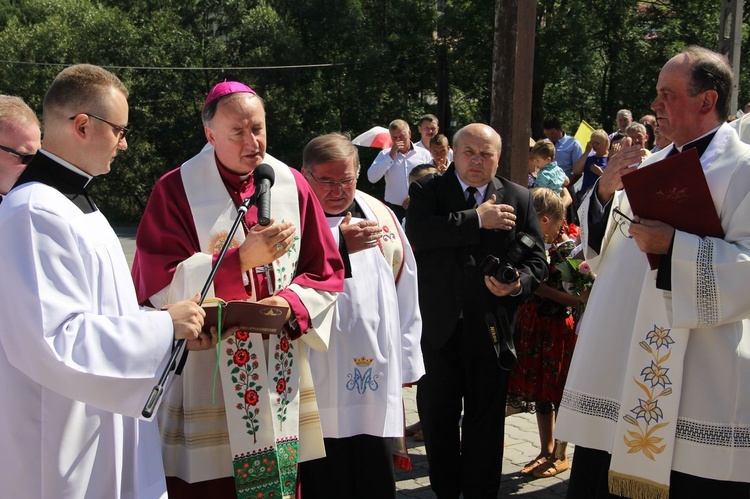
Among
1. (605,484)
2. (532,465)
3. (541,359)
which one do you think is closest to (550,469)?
(532,465)

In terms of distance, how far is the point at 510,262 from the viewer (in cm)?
487

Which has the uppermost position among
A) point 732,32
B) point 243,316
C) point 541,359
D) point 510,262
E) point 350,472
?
point 732,32

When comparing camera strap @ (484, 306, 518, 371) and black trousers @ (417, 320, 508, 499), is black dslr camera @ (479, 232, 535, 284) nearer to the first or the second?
camera strap @ (484, 306, 518, 371)

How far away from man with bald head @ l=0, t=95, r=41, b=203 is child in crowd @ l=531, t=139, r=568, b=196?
218 inches

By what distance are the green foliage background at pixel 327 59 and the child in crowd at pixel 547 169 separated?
48.1ft

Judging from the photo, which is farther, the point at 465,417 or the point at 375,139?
the point at 375,139

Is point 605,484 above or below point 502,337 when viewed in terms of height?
below

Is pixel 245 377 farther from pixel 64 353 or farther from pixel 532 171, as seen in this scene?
pixel 532 171

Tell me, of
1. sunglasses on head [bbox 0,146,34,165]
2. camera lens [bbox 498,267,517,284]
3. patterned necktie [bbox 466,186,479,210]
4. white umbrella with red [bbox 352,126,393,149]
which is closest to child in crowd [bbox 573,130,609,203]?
white umbrella with red [bbox 352,126,393,149]

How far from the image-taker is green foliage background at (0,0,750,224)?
77.8 ft

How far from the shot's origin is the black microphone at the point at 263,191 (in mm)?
3004

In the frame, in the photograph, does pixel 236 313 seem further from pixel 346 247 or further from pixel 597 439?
pixel 597 439

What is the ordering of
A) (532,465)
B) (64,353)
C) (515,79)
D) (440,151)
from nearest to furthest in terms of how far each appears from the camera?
(64,353) → (532,465) → (515,79) → (440,151)

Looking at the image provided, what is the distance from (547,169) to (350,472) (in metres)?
5.48
